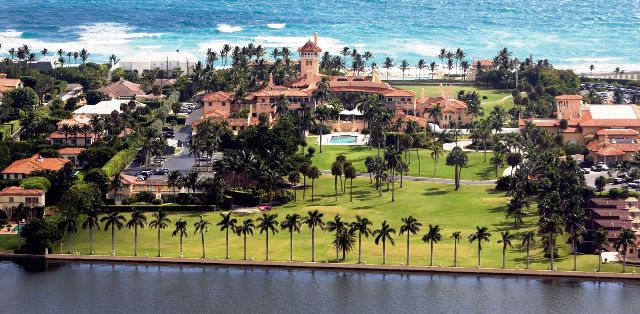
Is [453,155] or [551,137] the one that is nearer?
[453,155]

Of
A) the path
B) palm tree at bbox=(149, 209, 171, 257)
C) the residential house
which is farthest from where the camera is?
the path

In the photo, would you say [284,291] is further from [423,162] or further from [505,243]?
[423,162]

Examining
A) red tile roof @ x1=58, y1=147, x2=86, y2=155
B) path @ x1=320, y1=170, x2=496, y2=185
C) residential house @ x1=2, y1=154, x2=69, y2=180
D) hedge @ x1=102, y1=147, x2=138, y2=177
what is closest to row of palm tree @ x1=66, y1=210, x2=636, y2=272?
hedge @ x1=102, y1=147, x2=138, y2=177

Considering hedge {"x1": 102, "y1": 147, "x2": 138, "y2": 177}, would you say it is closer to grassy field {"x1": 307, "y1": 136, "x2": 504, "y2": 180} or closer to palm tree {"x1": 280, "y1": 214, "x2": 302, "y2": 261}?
grassy field {"x1": 307, "y1": 136, "x2": 504, "y2": 180}

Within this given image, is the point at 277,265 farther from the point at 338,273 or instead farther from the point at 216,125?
the point at 216,125

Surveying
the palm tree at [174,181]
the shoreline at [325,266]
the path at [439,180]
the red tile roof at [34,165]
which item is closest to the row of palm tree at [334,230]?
the shoreline at [325,266]

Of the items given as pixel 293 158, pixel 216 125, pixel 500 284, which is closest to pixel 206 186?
pixel 293 158

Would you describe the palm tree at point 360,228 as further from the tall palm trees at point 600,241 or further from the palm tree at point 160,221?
the tall palm trees at point 600,241
